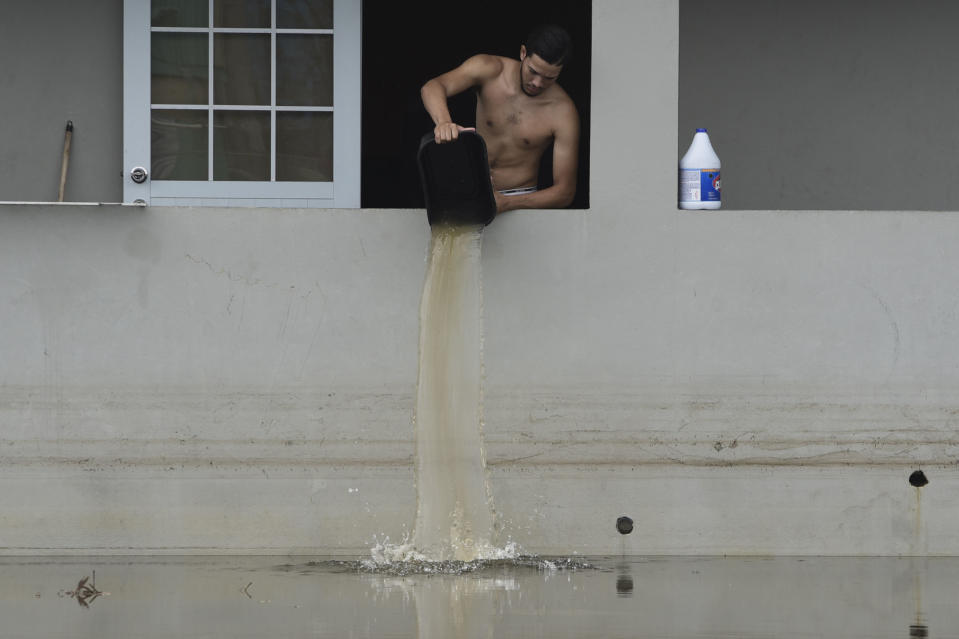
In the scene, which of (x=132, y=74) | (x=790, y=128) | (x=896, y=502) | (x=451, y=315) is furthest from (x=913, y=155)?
(x=132, y=74)

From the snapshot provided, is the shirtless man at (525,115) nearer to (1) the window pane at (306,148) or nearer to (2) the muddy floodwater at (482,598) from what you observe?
(1) the window pane at (306,148)

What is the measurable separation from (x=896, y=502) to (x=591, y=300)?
1506mm

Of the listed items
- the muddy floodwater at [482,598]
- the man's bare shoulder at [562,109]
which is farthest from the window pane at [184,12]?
the muddy floodwater at [482,598]

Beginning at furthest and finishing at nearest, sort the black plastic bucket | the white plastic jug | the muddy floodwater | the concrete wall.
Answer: the white plastic jug, the concrete wall, the black plastic bucket, the muddy floodwater

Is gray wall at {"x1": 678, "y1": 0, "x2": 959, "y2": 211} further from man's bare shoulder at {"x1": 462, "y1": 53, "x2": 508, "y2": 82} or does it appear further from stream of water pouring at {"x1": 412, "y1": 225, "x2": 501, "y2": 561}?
stream of water pouring at {"x1": 412, "y1": 225, "x2": 501, "y2": 561}

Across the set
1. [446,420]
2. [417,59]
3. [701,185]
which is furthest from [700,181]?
[417,59]

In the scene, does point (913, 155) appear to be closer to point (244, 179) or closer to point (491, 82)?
point (491, 82)

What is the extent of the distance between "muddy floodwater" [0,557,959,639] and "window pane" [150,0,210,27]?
228 centimetres

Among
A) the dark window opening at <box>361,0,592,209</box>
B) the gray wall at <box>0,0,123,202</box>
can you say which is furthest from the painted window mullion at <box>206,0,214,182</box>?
the dark window opening at <box>361,0,592,209</box>

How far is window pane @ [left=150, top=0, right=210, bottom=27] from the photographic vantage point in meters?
6.26

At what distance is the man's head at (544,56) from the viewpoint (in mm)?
5953

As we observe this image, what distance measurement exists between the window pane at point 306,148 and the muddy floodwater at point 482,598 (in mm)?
1642

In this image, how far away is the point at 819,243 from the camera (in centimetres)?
593

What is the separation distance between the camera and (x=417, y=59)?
27.7 ft
